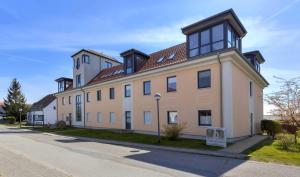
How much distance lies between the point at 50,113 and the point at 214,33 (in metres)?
37.4

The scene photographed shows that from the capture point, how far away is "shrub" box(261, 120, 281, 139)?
1988cm

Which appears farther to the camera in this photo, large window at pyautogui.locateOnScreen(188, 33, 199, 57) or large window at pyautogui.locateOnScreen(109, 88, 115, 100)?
large window at pyautogui.locateOnScreen(109, 88, 115, 100)

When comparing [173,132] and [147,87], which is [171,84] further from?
[173,132]

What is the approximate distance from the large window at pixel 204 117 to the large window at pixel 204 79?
1.85 metres

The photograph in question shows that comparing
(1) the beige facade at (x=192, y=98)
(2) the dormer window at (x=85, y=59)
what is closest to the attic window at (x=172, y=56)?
(1) the beige facade at (x=192, y=98)

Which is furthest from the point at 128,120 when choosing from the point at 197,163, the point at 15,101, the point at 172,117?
the point at 15,101

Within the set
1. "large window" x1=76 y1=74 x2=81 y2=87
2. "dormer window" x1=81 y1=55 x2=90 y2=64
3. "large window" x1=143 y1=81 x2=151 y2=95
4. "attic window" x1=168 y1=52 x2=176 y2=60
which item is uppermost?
"dormer window" x1=81 y1=55 x2=90 y2=64

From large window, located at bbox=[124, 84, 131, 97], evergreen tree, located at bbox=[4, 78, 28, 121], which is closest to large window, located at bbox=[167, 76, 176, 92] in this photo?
large window, located at bbox=[124, 84, 131, 97]

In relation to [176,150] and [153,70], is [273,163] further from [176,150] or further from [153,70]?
[153,70]

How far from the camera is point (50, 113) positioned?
147 ft

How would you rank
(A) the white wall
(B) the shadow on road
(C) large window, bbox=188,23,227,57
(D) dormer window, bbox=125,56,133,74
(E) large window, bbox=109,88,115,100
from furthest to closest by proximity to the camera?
(A) the white wall
(E) large window, bbox=109,88,115,100
(D) dormer window, bbox=125,56,133,74
(C) large window, bbox=188,23,227,57
(B) the shadow on road

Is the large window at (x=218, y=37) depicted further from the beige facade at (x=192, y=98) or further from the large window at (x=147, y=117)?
the large window at (x=147, y=117)

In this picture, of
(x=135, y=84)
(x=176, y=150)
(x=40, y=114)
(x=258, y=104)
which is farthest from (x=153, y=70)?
(x=40, y=114)

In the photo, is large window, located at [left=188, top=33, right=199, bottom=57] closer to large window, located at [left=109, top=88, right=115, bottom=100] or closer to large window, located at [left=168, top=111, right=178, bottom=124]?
large window, located at [left=168, top=111, right=178, bottom=124]
